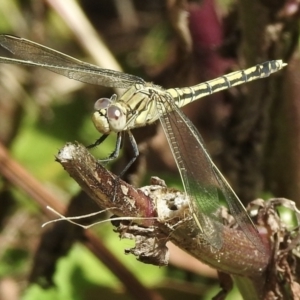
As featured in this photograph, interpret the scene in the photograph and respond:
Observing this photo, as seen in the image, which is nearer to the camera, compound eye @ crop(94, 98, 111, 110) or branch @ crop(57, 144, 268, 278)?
branch @ crop(57, 144, 268, 278)

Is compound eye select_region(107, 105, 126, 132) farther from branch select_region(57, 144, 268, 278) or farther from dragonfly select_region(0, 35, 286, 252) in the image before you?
branch select_region(57, 144, 268, 278)

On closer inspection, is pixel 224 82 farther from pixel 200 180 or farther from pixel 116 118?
pixel 200 180

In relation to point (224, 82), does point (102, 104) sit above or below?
below

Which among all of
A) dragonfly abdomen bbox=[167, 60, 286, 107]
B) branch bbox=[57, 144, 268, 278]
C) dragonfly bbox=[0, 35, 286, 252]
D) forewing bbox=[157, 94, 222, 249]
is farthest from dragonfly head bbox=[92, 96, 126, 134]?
branch bbox=[57, 144, 268, 278]

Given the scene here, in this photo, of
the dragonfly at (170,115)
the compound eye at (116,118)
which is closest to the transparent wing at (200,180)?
the dragonfly at (170,115)

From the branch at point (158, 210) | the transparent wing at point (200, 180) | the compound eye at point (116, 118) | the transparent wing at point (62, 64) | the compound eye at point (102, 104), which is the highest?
the transparent wing at point (62, 64)

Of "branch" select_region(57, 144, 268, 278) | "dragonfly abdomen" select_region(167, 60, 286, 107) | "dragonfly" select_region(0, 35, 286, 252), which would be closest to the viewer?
"branch" select_region(57, 144, 268, 278)

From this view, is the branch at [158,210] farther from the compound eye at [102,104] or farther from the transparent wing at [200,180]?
the compound eye at [102,104]

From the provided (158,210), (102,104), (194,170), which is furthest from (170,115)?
(158,210)
